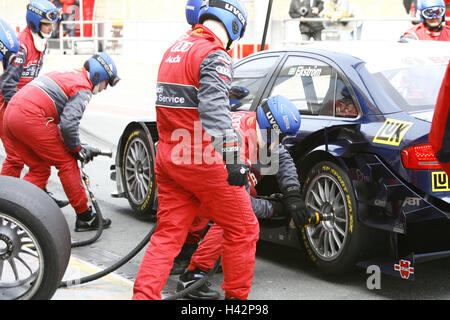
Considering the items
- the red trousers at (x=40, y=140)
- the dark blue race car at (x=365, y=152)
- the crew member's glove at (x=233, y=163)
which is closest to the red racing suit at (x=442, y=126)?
the crew member's glove at (x=233, y=163)

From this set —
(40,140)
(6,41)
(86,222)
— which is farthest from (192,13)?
(86,222)

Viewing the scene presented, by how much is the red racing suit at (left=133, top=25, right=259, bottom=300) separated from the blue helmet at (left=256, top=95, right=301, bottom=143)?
25.2 inches

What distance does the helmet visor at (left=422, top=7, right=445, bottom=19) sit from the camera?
28.1 ft

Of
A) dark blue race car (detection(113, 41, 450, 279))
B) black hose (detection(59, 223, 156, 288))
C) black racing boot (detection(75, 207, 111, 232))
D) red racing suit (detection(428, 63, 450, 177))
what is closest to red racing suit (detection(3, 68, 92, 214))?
black racing boot (detection(75, 207, 111, 232))

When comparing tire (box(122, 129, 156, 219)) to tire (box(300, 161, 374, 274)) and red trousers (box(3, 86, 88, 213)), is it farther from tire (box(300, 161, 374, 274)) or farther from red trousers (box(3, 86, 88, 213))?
tire (box(300, 161, 374, 274))

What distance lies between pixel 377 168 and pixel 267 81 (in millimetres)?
1515

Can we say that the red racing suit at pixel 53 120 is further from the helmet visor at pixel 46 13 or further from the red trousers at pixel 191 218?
the red trousers at pixel 191 218

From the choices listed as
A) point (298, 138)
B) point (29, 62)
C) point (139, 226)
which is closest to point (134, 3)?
point (29, 62)

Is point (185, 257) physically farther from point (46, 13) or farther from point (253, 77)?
point (46, 13)

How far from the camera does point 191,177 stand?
4.46 meters

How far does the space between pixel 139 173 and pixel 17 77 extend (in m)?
1.70

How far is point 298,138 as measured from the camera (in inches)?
Answer: 224

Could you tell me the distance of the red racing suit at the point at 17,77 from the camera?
7.58 m

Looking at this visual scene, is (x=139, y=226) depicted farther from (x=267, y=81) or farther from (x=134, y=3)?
(x=134, y=3)
